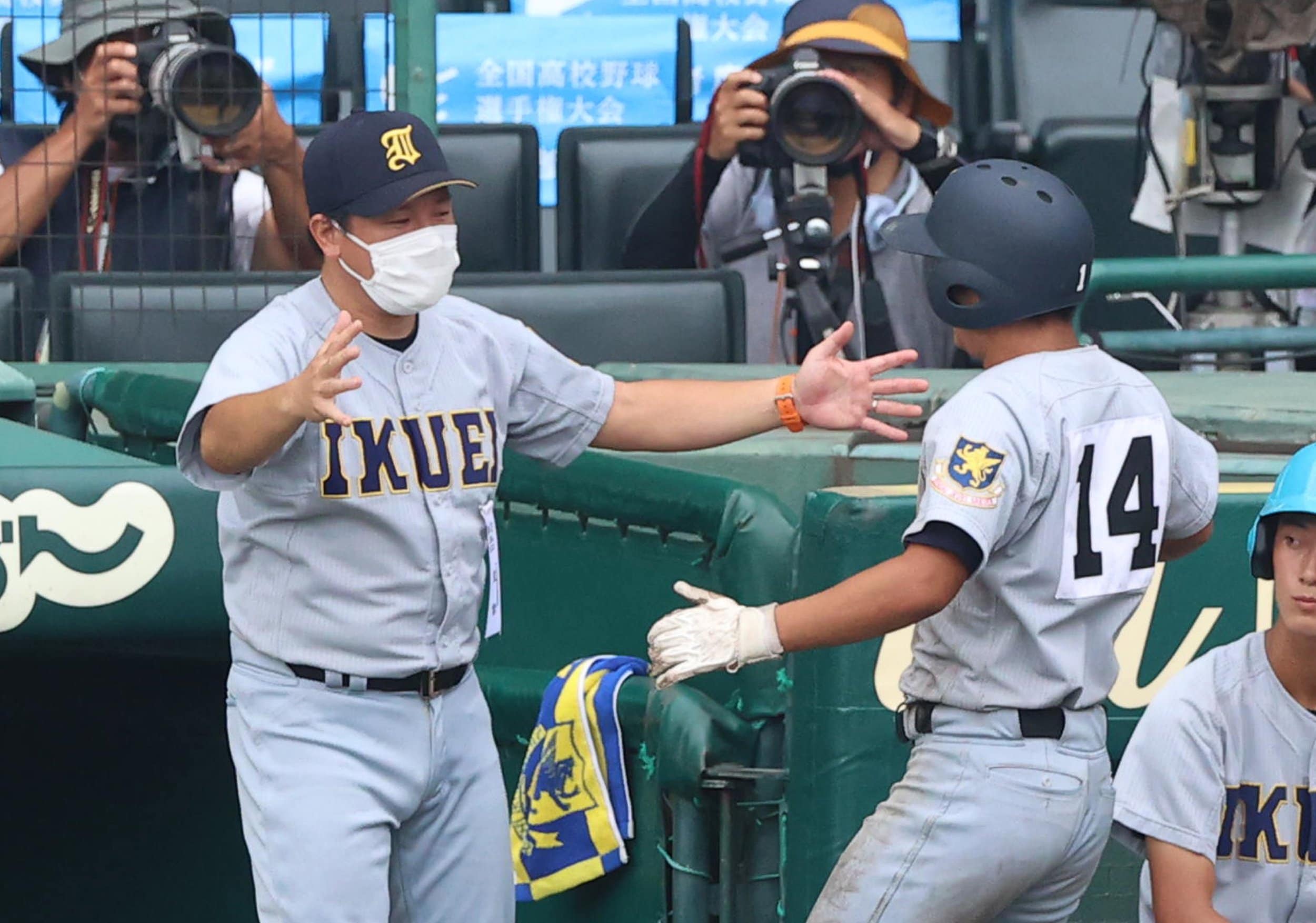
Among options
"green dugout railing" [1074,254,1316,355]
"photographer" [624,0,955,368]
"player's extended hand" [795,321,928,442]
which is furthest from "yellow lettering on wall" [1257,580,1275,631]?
"photographer" [624,0,955,368]

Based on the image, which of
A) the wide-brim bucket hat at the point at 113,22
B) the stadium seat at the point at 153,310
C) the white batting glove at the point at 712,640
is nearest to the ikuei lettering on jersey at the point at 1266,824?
the white batting glove at the point at 712,640

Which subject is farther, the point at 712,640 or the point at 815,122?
the point at 815,122

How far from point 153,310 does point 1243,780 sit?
9.71ft

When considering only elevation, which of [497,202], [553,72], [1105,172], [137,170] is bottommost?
[137,170]

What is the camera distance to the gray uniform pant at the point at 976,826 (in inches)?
112

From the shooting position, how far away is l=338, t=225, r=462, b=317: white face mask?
313 centimetres

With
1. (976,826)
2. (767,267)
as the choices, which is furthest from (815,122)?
(976,826)

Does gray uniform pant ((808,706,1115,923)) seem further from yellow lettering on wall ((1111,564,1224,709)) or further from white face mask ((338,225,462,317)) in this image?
white face mask ((338,225,462,317))

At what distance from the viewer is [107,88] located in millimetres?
4926

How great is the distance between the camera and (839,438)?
13.9 ft

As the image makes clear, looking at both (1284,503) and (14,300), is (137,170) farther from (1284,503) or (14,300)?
(1284,503)

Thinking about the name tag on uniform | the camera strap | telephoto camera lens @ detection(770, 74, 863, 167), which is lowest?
the name tag on uniform

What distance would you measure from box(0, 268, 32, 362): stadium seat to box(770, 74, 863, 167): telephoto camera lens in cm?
181

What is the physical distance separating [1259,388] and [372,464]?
2.20m
